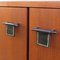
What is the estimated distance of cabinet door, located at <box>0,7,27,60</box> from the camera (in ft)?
2.19

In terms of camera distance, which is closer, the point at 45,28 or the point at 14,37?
the point at 45,28

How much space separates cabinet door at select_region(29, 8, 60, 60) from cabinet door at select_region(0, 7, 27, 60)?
4cm

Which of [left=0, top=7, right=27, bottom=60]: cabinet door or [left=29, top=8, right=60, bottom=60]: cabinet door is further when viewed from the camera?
[left=0, top=7, right=27, bottom=60]: cabinet door

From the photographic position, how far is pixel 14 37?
704 mm

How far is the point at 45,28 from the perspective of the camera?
59cm

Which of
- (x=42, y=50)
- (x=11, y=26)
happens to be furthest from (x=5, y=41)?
(x=42, y=50)

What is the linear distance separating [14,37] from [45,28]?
168mm

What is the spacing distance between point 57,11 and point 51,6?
3 cm

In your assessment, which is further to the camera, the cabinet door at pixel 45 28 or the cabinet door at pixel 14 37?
the cabinet door at pixel 14 37

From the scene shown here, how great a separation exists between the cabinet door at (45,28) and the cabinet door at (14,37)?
0.12 feet

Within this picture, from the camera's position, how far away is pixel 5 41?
75cm

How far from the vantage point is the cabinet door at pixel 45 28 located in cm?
56

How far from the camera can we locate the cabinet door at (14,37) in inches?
26.2

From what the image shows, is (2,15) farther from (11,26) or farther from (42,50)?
(42,50)
